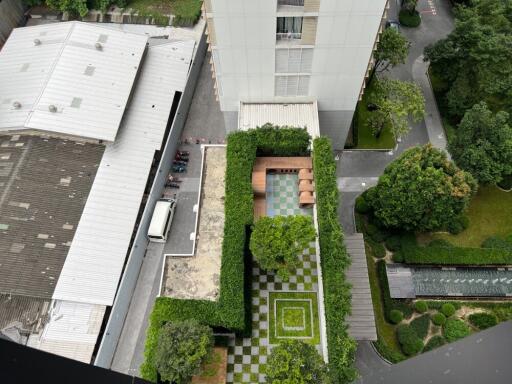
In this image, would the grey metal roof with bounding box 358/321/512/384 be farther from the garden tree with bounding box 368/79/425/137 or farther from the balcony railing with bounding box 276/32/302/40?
the garden tree with bounding box 368/79/425/137

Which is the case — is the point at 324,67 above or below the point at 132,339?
above

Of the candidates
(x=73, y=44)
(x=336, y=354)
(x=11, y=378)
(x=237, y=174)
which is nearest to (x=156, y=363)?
(x=336, y=354)

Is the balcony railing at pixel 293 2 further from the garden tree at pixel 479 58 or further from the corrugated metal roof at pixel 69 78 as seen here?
the garden tree at pixel 479 58

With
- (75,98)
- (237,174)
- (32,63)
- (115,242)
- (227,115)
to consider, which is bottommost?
(115,242)

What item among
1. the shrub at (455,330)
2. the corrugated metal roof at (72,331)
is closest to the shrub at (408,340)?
the shrub at (455,330)

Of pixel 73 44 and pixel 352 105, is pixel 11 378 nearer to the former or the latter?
pixel 352 105

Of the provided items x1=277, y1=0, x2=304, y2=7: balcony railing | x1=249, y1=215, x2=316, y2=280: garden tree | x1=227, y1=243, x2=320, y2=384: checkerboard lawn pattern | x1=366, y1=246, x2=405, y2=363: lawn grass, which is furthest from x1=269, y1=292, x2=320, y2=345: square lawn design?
x1=277, y1=0, x2=304, y2=7: balcony railing
